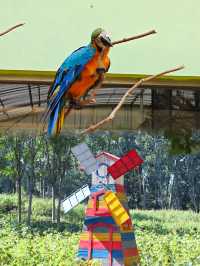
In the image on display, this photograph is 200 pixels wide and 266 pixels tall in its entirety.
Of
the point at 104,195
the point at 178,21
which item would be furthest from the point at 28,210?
the point at 178,21

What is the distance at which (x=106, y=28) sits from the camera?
2182mm

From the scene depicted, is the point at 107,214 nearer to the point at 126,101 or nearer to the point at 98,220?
the point at 98,220

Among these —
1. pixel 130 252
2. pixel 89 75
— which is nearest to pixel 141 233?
pixel 130 252

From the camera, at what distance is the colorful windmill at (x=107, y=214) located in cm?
294

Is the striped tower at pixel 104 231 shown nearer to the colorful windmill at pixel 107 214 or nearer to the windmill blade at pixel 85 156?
the colorful windmill at pixel 107 214

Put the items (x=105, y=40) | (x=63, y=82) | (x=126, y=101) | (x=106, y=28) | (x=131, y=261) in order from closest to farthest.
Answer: (x=105, y=40) < (x=63, y=82) < (x=106, y=28) < (x=126, y=101) < (x=131, y=261)

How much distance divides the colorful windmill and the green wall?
0.74 meters

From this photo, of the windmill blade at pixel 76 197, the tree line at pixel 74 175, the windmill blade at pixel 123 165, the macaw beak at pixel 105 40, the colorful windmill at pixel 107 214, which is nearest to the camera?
the macaw beak at pixel 105 40

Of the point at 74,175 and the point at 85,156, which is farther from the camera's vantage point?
the point at 74,175

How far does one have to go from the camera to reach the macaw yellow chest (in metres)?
1.70

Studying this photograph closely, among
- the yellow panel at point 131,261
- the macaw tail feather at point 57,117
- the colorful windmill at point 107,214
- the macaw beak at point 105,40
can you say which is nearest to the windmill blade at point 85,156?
the colorful windmill at point 107,214

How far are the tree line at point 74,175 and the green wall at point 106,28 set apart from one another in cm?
94

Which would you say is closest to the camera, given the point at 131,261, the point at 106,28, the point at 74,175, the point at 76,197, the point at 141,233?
the point at 106,28

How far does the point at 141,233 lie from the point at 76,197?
81 cm
